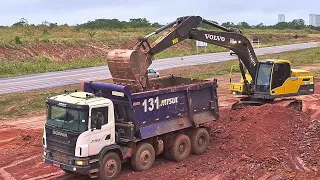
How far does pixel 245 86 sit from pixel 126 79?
846cm

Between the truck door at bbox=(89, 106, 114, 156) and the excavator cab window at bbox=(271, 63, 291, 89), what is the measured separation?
32.2 ft

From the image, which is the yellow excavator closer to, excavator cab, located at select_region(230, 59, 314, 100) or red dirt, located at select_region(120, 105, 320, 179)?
excavator cab, located at select_region(230, 59, 314, 100)

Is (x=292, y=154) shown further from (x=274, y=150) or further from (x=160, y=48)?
(x=160, y=48)

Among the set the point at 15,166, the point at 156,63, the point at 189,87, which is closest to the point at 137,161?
the point at 189,87

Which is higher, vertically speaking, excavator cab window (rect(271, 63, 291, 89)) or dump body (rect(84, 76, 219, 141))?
excavator cab window (rect(271, 63, 291, 89))

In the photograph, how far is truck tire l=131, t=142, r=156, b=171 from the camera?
43.7 feet

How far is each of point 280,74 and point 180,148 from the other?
7.58 metres

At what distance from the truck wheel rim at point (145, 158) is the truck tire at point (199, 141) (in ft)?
6.86

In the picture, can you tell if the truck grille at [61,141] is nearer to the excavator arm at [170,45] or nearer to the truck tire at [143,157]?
the truck tire at [143,157]

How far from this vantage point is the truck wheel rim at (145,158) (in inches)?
531

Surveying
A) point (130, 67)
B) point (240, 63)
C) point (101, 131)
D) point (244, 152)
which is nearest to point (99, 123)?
point (101, 131)

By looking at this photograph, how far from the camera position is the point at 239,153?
49.9ft

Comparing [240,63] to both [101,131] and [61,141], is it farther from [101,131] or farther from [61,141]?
[61,141]

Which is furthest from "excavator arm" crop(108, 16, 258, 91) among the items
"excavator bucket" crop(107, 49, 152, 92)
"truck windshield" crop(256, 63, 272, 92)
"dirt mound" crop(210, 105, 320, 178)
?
"dirt mound" crop(210, 105, 320, 178)
